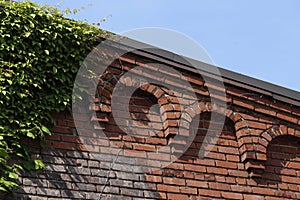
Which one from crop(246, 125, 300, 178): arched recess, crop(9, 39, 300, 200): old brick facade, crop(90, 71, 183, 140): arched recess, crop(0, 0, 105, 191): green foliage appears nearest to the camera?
crop(0, 0, 105, 191): green foliage

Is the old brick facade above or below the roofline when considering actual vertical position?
below

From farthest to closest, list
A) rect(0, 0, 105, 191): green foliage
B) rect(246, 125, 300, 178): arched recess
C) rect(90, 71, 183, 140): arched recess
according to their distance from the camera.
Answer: rect(246, 125, 300, 178): arched recess
rect(90, 71, 183, 140): arched recess
rect(0, 0, 105, 191): green foliage

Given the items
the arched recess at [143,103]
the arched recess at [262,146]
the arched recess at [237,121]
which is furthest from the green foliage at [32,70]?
the arched recess at [262,146]

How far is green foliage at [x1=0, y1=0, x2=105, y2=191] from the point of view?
868cm

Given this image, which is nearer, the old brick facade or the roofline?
the old brick facade

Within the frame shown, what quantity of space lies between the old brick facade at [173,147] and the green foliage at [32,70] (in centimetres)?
20

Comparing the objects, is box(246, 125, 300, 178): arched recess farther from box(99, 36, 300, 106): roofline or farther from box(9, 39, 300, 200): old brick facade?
box(99, 36, 300, 106): roofline

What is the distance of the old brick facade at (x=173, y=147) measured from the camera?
8.90 m

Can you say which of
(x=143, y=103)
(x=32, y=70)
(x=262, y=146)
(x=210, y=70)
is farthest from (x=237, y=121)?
(x=32, y=70)

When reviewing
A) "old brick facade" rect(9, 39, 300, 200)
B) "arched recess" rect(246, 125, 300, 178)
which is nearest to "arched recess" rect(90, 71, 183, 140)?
"old brick facade" rect(9, 39, 300, 200)

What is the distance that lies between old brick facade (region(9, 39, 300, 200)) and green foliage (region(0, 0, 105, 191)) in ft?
0.65

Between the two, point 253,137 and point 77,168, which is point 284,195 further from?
point 77,168

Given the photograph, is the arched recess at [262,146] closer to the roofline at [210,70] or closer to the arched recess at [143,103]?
the roofline at [210,70]

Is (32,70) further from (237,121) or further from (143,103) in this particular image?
(237,121)
